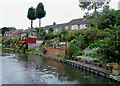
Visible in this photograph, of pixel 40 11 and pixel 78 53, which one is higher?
pixel 40 11

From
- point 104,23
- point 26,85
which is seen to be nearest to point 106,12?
point 104,23

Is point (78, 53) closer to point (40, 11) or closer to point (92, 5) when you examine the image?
point (92, 5)

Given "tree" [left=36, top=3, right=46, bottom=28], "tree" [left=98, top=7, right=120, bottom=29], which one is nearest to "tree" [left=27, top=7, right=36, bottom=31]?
"tree" [left=36, top=3, right=46, bottom=28]

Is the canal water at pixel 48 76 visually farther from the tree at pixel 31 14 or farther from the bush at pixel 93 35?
the tree at pixel 31 14

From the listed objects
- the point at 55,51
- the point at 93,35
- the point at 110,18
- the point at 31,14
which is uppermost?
the point at 31,14

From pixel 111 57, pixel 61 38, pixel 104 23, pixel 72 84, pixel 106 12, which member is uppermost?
pixel 106 12

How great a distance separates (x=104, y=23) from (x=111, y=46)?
1102 cm

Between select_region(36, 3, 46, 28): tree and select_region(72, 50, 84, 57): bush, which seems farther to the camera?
select_region(36, 3, 46, 28): tree

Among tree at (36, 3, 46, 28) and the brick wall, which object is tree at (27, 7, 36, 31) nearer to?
→ tree at (36, 3, 46, 28)

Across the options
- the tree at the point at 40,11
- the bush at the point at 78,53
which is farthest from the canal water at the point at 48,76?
the tree at the point at 40,11

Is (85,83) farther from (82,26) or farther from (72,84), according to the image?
(82,26)

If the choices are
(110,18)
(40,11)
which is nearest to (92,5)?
(110,18)

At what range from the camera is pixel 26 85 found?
814 cm

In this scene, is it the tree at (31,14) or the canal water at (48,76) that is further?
the tree at (31,14)
